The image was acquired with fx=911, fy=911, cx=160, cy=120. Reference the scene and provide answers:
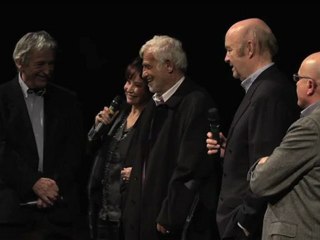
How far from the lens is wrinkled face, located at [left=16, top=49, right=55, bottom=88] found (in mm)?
4934

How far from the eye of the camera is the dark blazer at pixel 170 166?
14.9ft

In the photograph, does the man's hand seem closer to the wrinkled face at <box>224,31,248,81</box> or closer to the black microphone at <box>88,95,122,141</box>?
the black microphone at <box>88,95,122,141</box>

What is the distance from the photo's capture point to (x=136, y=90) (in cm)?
521

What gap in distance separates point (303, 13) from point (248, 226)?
2193mm

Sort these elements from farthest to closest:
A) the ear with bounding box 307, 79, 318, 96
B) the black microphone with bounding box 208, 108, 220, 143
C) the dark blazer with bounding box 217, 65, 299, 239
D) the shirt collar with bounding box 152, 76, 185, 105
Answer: the shirt collar with bounding box 152, 76, 185, 105 < the black microphone with bounding box 208, 108, 220, 143 < the dark blazer with bounding box 217, 65, 299, 239 < the ear with bounding box 307, 79, 318, 96

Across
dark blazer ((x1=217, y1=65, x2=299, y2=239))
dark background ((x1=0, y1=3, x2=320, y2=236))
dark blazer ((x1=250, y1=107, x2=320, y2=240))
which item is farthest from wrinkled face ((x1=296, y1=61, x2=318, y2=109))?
dark background ((x1=0, y1=3, x2=320, y2=236))

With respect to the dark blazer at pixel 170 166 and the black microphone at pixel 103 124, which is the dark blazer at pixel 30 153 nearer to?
the black microphone at pixel 103 124

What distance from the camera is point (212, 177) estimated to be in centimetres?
463

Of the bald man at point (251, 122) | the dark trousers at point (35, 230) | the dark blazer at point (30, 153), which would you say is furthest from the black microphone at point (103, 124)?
the bald man at point (251, 122)

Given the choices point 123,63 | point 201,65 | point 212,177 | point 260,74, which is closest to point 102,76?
point 123,63

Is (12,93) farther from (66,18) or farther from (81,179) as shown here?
(81,179)

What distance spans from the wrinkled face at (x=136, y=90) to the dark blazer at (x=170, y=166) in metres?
0.30

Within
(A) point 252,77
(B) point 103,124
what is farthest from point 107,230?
(A) point 252,77

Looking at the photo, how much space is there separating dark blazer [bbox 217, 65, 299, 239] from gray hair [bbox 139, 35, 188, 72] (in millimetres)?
816
